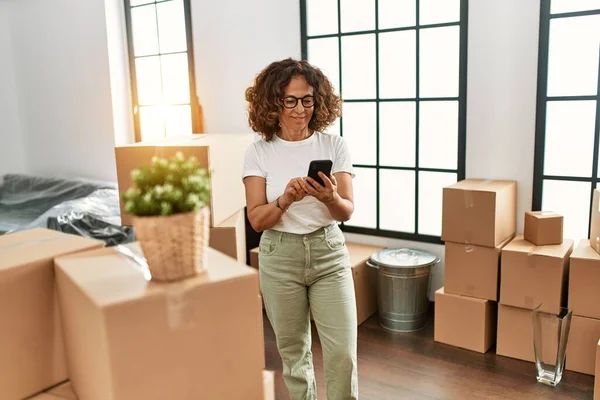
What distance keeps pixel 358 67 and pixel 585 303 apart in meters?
1.97

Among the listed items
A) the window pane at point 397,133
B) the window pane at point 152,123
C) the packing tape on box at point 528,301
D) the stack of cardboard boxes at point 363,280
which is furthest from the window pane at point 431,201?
the window pane at point 152,123

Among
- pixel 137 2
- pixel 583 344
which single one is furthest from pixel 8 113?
pixel 583 344

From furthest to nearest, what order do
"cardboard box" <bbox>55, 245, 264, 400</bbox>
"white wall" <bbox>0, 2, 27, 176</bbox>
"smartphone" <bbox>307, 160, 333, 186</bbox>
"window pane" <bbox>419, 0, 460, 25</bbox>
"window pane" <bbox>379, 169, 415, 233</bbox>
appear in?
"white wall" <bbox>0, 2, 27, 176</bbox>
"window pane" <bbox>379, 169, 415, 233</bbox>
"window pane" <bbox>419, 0, 460, 25</bbox>
"smartphone" <bbox>307, 160, 333, 186</bbox>
"cardboard box" <bbox>55, 245, 264, 400</bbox>

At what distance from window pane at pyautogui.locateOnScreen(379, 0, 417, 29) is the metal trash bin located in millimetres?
1432

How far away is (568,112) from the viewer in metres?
2.99

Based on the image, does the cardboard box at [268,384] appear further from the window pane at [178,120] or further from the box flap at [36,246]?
the window pane at [178,120]

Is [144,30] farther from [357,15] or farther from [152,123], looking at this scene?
[357,15]

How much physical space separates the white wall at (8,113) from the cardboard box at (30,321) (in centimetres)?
515

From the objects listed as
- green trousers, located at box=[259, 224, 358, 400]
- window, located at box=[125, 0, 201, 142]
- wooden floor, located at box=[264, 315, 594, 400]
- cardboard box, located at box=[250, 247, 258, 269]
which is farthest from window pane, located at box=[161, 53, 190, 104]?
green trousers, located at box=[259, 224, 358, 400]

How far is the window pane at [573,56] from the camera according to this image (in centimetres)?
288

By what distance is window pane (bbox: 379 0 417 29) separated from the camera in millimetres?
3395

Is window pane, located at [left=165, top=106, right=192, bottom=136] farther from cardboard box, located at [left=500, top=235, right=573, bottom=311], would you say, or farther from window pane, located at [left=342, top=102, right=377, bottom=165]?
cardboard box, located at [left=500, top=235, right=573, bottom=311]

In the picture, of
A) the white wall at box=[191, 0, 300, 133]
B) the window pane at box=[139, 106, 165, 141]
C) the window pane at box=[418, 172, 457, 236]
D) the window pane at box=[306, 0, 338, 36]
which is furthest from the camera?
the window pane at box=[139, 106, 165, 141]

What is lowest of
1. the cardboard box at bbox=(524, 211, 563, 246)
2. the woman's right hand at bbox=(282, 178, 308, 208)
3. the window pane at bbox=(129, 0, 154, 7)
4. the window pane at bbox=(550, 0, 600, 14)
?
the cardboard box at bbox=(524, 211, 563, 246)
